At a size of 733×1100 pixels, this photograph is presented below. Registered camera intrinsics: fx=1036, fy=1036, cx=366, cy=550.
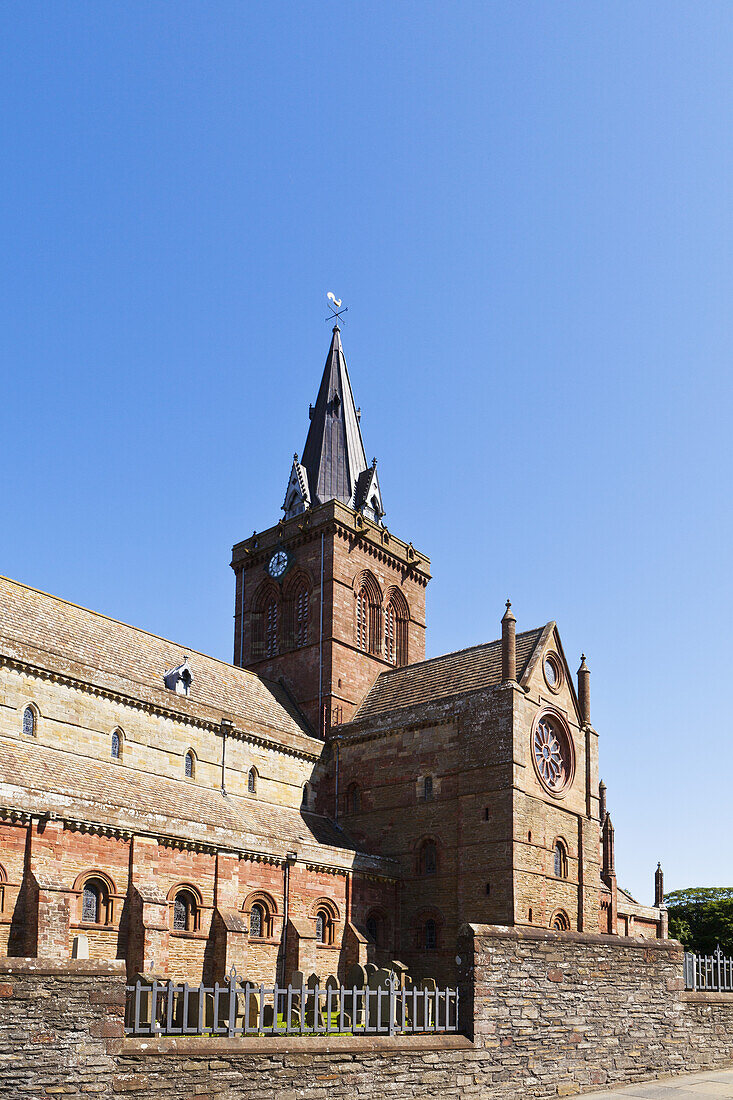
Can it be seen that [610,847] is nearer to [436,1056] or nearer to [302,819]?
[302,819]

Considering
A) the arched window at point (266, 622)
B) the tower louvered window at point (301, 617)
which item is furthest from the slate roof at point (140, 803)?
the arched window at point (266, 622)

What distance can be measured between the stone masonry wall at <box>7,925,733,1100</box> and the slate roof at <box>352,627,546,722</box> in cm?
1730

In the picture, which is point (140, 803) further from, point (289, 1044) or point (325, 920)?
point (289, 1044)

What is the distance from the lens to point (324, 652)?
152ft

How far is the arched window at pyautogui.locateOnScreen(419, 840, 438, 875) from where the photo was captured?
1501 inches

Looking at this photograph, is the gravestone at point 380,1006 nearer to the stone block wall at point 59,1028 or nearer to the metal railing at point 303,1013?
the metal railing at point 303,1013

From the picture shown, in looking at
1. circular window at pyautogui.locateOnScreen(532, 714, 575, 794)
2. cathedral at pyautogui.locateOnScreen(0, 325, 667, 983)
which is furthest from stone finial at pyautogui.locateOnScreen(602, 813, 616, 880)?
circular window at pyautogui.locateOnScreen(532, 714, 575, 794)

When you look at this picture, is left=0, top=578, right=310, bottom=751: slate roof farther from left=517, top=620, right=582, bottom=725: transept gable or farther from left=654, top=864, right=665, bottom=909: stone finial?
left=654, top=864, right=665, bottom=909: stone finial

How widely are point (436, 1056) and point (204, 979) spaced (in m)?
14.1

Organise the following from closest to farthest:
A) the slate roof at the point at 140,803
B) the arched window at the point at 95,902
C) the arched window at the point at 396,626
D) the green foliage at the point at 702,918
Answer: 1. the arched window at the point at 95,902
2. the slate roof at the point at 140,803
3. the arched window at the point at 396,626
4. the green foliage at the point at 702,918

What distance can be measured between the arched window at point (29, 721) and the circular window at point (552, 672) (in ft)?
63.0

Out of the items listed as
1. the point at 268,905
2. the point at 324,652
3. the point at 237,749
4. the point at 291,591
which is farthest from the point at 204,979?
the point at 291,591

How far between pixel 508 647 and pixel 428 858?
8.40m

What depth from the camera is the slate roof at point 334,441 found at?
52312 millimetres
